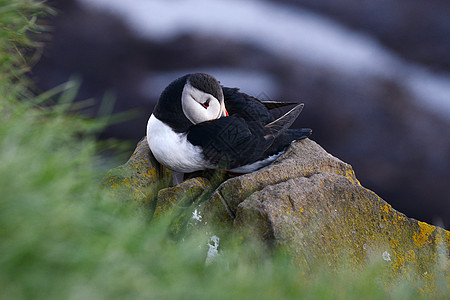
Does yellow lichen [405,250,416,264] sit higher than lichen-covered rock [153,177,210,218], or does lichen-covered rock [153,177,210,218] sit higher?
yellow lichen [405,250,416,264]

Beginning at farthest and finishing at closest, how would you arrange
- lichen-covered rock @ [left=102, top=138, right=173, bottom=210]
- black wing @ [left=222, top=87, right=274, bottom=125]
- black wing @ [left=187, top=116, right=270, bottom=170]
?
1. black wing @ [left=222, top=87, right=274, bottom=125]
2. black wing @ [left=187, top=116, right=270, bottom=170]
3. lichen-covered rock @ [left=102, top=138, right=173, bottom=210]

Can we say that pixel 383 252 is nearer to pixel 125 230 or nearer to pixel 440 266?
pixel 440 266

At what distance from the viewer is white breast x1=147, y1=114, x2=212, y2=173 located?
3.92 m

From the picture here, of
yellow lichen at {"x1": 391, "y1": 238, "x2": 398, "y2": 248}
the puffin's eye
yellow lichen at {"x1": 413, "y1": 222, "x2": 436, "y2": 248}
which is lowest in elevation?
yellow lichen at {"x1": 391, "y1": 238, "x2": 398, "y2": 248}

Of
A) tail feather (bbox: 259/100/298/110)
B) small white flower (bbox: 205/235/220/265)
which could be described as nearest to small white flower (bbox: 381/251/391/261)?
small white flower (bbox: 205/235/220/265)

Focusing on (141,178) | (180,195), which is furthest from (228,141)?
(141,178)

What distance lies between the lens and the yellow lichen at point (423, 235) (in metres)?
3.50

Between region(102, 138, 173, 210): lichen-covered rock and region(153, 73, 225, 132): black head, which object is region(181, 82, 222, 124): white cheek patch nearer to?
region(153, 73, 225, 132): black head

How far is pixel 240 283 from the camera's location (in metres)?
1.73

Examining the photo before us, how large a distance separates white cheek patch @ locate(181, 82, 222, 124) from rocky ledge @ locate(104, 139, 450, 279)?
21.5 inches

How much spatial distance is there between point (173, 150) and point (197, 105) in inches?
16.2

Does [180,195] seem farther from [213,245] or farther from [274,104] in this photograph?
[274,104]

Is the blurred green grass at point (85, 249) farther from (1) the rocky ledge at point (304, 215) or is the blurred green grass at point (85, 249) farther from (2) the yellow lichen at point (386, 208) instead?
(2) the yellow lichen at point (386, 208)

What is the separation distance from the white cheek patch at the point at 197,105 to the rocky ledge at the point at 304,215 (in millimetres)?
546
